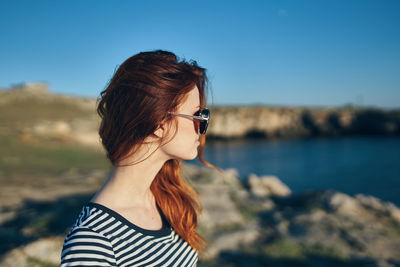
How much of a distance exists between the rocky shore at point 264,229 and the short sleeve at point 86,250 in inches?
88.2

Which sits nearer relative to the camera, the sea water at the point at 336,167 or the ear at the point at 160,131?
the ear at the point at 160,131

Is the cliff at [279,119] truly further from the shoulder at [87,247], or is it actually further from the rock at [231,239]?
the shoulder at [87,247]

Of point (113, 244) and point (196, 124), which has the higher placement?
Result: point (196, 124)

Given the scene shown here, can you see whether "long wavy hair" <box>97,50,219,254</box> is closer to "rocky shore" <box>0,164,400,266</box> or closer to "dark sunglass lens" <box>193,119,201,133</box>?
"dark sunglass lens" <box>193,119,201,133</box>

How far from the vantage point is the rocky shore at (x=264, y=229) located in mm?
4731

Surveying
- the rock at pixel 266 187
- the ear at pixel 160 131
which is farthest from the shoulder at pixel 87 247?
the rock at pixel 266 187

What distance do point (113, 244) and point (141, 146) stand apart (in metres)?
0.56

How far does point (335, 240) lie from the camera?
5504 mm

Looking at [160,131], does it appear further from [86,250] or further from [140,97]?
[86,250]

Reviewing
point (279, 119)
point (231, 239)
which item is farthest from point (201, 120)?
point (279, 119)

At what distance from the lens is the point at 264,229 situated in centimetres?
610

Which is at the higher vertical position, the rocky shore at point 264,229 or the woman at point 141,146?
the woman at point 141,146

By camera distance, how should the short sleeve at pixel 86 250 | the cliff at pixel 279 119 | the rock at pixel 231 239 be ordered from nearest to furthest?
the short sleeve at pixel 86 250 < the rock at pixel 231 239 < the cliff at pixel 279 119

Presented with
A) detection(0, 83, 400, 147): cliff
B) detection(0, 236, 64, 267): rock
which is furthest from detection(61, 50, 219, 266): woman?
detection(0, 83, 400, 147): cliff
